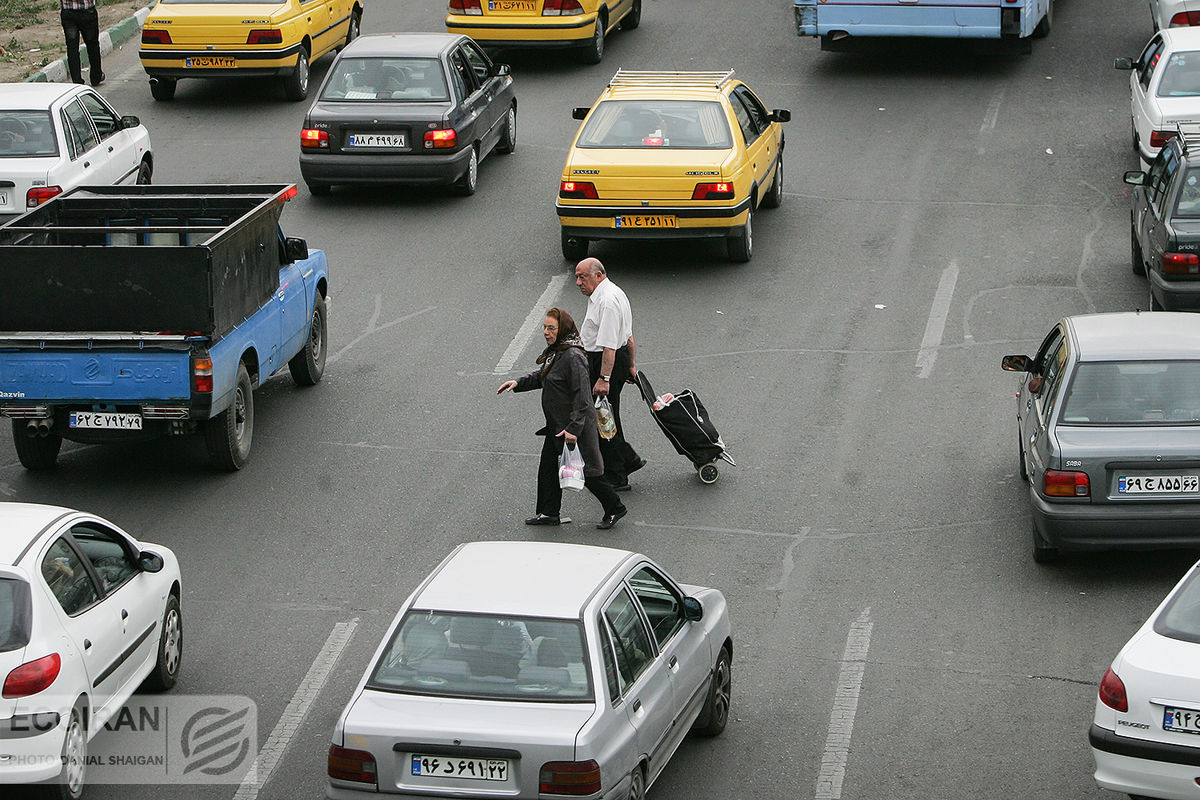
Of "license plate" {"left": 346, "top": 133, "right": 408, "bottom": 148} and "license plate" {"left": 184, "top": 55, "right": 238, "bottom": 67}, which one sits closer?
"license plate" {"left": 346, "top": 133, "right": 408, "bottom": 148}

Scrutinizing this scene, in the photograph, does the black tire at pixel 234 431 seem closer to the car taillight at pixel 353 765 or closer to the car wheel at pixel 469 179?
the car taillight at pixel 353 765

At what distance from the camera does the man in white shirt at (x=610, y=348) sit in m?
11.7

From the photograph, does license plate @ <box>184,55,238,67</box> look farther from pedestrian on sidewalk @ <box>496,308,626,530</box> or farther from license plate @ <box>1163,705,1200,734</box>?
license plate @ <box>1163,705,1200,734</box>

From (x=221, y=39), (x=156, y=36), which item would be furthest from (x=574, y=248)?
(x=156, y=36)

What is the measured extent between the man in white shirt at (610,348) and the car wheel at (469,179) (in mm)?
7067

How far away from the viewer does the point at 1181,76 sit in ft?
60.7

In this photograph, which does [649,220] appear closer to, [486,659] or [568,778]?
[486,659]

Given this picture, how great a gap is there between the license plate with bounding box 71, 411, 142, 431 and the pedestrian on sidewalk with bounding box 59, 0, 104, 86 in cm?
1223

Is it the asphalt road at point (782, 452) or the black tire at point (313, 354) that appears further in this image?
the black tire at point (313, 354)

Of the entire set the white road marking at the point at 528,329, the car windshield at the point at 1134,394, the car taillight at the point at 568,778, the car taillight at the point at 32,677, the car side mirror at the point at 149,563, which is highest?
the car taillight at the point at 32,677

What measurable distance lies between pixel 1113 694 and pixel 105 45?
21.6 meters

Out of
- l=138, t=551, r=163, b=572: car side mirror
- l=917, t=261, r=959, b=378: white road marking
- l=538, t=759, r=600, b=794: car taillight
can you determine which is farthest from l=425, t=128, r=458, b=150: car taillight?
l=538, t=759, r=600, b=794: car taillight

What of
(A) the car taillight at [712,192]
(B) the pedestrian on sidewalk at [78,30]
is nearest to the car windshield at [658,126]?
(A) the car taillight at [712,192]

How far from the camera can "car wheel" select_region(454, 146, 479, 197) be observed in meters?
18.8
